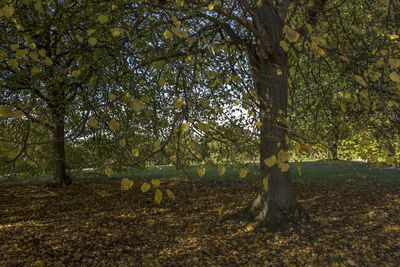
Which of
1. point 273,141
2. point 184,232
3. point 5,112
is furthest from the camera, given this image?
point 184,232

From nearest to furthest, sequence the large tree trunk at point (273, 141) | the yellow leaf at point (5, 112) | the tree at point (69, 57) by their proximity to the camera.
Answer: the yellow leaf at point (5, 112) < the tree at point (69, 57) < the large tree trunk at point (273, 141)

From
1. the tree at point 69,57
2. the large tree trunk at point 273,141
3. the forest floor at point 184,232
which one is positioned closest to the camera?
the tree at point 69,57

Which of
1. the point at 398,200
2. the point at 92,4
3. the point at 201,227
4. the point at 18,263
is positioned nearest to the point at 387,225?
the point at 398,200

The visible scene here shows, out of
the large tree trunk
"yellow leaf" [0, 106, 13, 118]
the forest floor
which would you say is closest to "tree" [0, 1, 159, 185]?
"yellow leaf" [0, 106, 13, 118]

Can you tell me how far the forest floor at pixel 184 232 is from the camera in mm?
4773

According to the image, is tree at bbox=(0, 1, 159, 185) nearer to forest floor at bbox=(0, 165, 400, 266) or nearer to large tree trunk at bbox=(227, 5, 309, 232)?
forest floor at bbox=(0, 165, 400, 266)

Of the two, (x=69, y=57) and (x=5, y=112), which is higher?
(x=69, y=57)

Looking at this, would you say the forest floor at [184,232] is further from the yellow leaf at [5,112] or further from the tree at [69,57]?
the tree at [69,57]

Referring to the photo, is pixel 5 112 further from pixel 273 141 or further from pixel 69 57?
pixel 273 141

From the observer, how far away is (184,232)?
6078 mm

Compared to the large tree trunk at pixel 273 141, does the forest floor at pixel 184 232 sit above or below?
below

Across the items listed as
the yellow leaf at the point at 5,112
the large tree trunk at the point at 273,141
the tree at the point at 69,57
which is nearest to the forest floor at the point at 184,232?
the large tree trunk at the point at 273,141

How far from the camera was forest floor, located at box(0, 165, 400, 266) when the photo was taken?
15.7 feet

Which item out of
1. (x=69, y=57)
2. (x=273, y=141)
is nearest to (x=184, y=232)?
(x=273, y=141)
